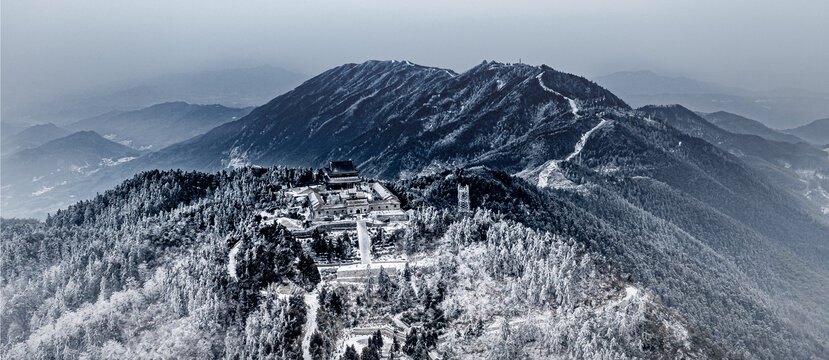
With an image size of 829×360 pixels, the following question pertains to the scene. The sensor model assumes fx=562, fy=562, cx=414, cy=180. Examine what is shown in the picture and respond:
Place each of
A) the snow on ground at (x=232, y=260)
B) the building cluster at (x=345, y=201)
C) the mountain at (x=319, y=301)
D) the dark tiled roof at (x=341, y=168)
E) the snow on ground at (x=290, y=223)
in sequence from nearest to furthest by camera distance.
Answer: the mountain at (x=319, y=301) → the snow on ground at (x=232, y=260) → the snow on ground at (x=290, y=223) → the building cluster at (x=345, y=201) → the dark tiled roof at (x=341, y=168)

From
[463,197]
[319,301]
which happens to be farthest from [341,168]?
[319,301]

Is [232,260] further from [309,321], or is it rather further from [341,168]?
[341,168]

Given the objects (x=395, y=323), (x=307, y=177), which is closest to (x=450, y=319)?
(x=395, y=323)

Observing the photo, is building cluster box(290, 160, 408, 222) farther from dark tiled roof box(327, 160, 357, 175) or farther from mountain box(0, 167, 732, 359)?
mountain box(0, 167, 732, 359)

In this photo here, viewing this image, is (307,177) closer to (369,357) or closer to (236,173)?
(236,173)

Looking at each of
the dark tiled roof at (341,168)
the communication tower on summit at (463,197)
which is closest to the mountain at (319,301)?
the dark tiled roof at (341,168)

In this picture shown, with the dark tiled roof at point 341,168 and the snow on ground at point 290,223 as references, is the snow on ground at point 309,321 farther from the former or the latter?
the dark tiled roof at point 341,168

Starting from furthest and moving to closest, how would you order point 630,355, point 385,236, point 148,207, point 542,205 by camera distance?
point 542,205
point 148,207
point 385,236
point 630,355
